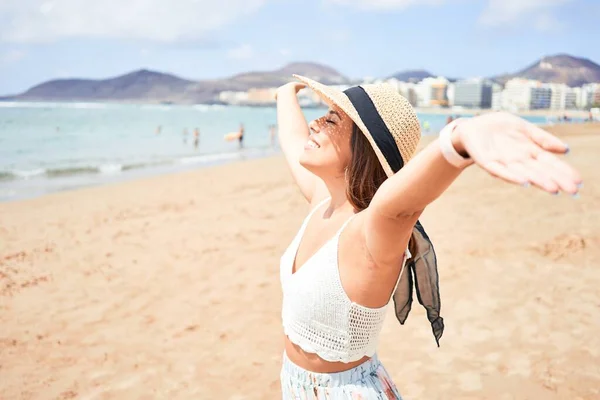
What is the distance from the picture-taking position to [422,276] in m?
1.77

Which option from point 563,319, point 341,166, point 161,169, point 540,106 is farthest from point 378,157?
point 540,106

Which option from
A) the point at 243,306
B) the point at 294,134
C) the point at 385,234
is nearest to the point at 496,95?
the point at 243,306

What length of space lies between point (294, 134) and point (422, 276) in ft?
3.38

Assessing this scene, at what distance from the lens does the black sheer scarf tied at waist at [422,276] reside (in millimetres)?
1703

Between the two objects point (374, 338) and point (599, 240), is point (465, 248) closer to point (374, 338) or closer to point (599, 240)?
point (599, 240)

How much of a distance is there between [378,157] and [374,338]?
601mm

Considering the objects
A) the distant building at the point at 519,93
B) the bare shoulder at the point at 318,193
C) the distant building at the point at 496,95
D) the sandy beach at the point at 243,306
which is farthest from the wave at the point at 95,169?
the distant building at the point at 519,93

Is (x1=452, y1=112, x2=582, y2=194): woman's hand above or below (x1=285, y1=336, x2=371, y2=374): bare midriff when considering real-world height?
above

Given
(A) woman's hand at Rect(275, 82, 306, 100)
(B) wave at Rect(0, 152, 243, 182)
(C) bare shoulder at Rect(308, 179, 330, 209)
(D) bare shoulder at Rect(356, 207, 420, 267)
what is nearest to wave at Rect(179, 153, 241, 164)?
(B) wave at Rect(0, 152, 243, 182)

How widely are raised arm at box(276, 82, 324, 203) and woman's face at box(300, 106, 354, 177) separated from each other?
470 mm

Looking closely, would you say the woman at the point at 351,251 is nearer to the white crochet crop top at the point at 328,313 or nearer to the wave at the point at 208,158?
the white crochet crop top at the point at 328,313

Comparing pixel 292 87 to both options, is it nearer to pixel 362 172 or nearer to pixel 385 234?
pixel 362 172

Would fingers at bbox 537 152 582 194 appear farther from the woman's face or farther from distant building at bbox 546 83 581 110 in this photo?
distant building at bbox 546 83 581 110

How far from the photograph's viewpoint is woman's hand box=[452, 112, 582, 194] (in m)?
0.90
